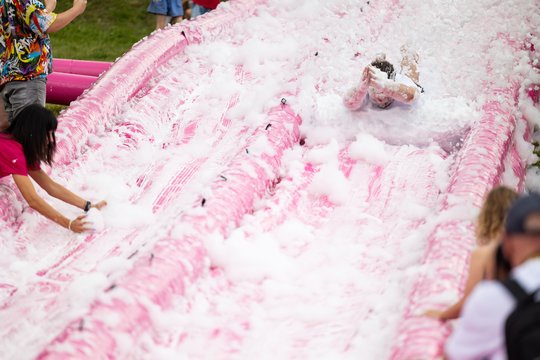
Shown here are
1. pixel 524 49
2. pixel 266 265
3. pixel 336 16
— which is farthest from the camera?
pixel 336 16

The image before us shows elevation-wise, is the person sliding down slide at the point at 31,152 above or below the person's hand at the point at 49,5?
below

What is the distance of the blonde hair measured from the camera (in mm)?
1483

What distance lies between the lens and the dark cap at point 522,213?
122cm

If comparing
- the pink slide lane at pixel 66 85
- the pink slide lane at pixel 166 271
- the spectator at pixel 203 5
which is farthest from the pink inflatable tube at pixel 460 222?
the spectator at pixel 203 5

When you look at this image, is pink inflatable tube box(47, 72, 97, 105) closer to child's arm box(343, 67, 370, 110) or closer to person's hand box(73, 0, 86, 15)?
person's hand box(73, 0, 86, 15)

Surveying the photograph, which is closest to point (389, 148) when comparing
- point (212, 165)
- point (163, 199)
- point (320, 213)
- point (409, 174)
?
point (409, 174)

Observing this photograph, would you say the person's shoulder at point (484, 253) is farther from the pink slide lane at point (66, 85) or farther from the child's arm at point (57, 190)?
the pink slide lane at point (66, 85)

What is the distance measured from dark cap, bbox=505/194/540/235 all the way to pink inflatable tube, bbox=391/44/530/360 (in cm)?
37

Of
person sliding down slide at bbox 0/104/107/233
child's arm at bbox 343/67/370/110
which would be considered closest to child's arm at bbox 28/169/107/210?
person sliding down slide at bbox 0/104/107/233

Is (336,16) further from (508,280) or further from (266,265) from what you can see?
(508,280)

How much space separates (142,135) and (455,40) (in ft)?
5.36

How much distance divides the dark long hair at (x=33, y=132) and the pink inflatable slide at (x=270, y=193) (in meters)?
0.16

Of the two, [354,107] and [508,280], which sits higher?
[508,280]

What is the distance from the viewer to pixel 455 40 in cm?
339
